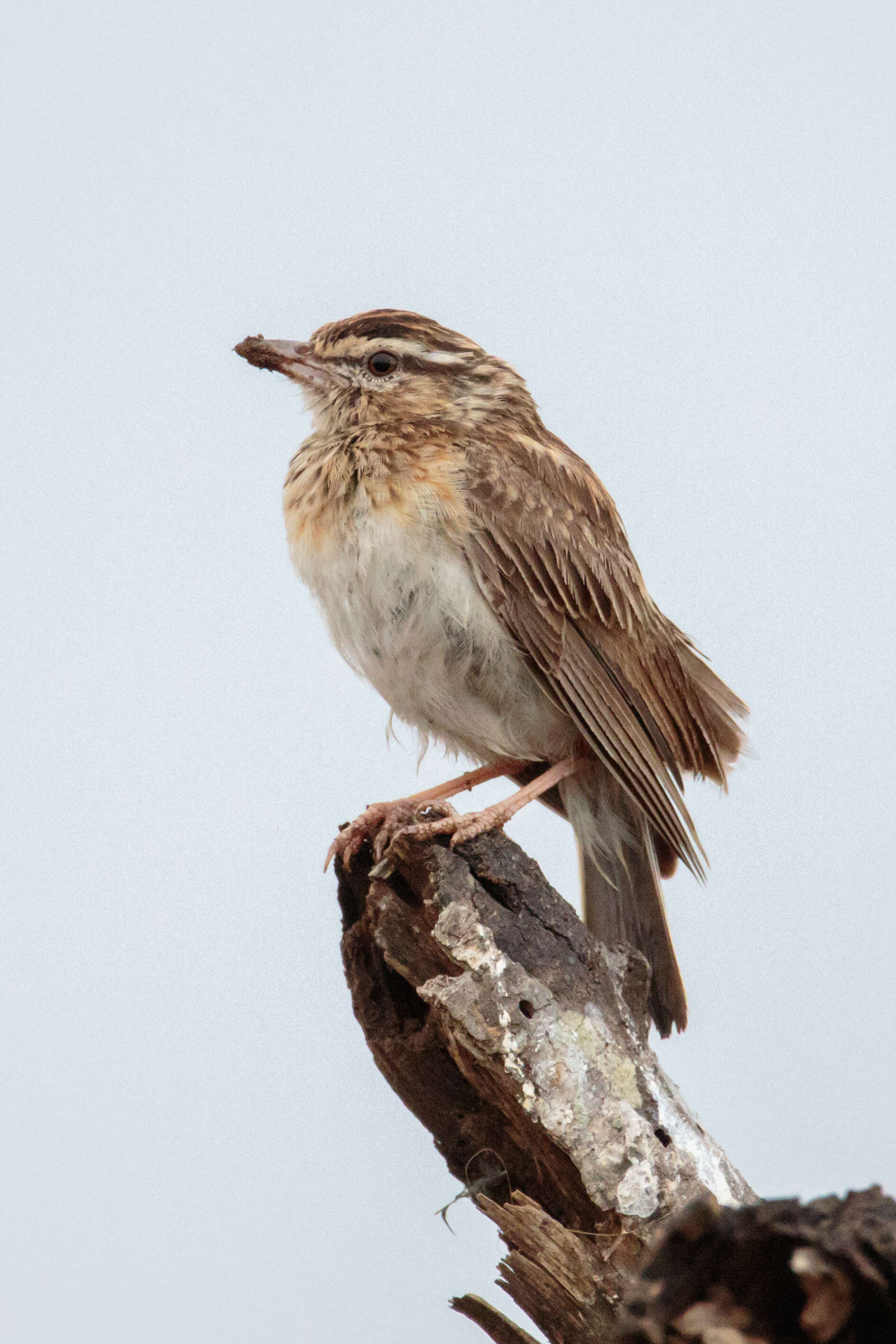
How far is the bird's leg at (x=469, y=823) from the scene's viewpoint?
3.82m

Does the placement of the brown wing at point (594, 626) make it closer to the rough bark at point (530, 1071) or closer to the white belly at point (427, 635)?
the white belly at point (427, 635)

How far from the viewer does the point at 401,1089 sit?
3791 mm

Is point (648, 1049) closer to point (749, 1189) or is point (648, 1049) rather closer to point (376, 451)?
point (749, 1189)

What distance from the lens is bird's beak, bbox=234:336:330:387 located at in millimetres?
4629

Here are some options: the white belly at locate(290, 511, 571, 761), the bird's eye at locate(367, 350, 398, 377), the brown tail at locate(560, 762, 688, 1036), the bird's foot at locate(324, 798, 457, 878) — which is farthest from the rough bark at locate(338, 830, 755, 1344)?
the bird's eye at locate(367, 350, 398, 377)

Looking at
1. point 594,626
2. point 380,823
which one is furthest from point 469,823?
point 594,626

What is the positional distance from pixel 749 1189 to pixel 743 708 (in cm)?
182

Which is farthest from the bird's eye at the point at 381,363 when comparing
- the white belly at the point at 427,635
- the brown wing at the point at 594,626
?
the white belly at the point at 427,635

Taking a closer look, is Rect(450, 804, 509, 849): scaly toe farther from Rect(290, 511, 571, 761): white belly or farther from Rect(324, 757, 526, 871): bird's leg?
Rect(290, 511, 571, 761): white belly

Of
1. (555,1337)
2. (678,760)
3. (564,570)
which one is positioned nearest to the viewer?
(555,1337)

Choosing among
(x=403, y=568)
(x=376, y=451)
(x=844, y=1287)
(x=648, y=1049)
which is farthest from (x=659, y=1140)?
(x=376, y=451)

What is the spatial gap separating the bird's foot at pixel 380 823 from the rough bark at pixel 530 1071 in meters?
0.14

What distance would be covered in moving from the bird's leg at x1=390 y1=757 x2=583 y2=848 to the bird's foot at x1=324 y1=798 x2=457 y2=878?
26 mm

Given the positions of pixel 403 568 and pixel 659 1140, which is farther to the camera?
pixel 403 568
